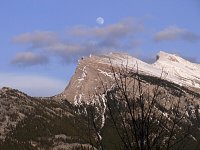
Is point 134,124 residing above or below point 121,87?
below

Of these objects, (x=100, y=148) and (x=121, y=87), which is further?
(x=121, y=87)

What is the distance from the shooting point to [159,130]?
38.7 ft

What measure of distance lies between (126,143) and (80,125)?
3.03m

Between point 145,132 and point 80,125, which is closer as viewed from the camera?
point 145,132

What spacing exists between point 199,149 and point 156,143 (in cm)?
131

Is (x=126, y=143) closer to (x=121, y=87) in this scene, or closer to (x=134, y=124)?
(x=134, y=124)

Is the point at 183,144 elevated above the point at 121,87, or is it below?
below

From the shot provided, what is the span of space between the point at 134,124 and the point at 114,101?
100cm

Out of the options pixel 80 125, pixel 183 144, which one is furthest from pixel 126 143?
pixel 80 125

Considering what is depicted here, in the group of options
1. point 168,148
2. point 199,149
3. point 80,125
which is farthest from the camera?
point 80,125

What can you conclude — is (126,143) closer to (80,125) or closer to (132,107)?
→ (132,107)

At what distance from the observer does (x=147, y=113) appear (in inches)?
453

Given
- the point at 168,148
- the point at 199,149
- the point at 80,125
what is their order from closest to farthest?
the point at 168,148, the point at 199,149, the point at 80,125

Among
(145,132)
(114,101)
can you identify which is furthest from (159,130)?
(114,101)
